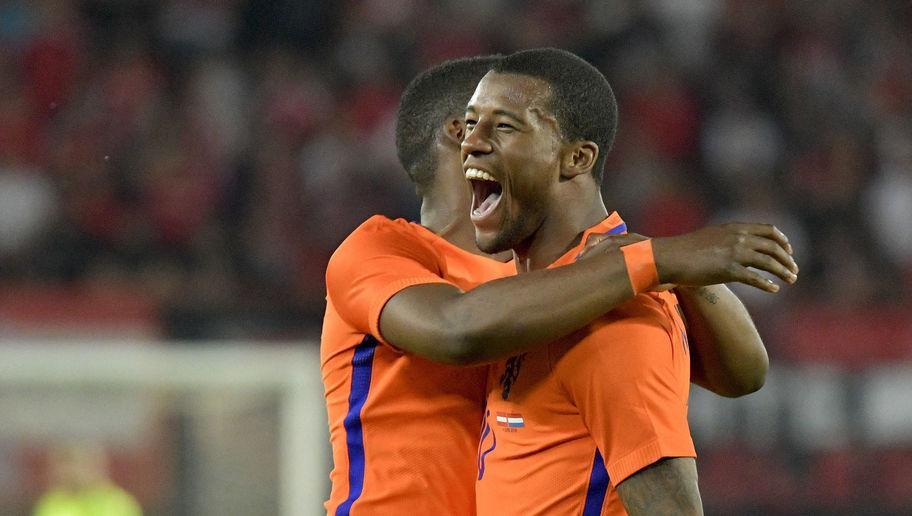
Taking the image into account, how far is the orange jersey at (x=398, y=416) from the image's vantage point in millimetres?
2898

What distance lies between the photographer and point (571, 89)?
9.07ft

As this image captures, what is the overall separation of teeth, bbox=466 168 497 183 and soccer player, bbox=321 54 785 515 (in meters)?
0.22

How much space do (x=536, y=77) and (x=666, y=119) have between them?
7.14 meters

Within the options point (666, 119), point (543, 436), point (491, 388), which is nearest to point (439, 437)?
point (491, 388)

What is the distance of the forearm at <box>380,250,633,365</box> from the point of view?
2453 millimetres

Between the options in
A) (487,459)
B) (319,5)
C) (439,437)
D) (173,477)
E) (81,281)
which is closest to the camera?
(487,459)

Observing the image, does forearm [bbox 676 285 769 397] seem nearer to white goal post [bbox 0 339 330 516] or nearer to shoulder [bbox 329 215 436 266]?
shoulder [bbox 329 215 436 266]

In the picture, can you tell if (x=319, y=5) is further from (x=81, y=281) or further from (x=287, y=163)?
(x=81, y=281)

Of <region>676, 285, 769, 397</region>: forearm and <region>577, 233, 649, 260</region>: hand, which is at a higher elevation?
<region>577, 233, 649, 260</region>: hand

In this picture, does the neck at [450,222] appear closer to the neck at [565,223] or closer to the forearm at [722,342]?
the neck at [565,223]

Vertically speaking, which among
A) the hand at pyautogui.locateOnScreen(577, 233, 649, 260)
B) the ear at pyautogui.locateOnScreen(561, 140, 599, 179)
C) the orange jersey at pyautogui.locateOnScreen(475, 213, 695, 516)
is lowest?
the orange jersey at pyautogui.locateOnScreen(475, 213, 695, 516)

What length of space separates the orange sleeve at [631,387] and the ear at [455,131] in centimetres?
92

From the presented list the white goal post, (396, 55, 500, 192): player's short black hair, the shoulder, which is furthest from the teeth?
the white goal post

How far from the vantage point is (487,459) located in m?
2.72
